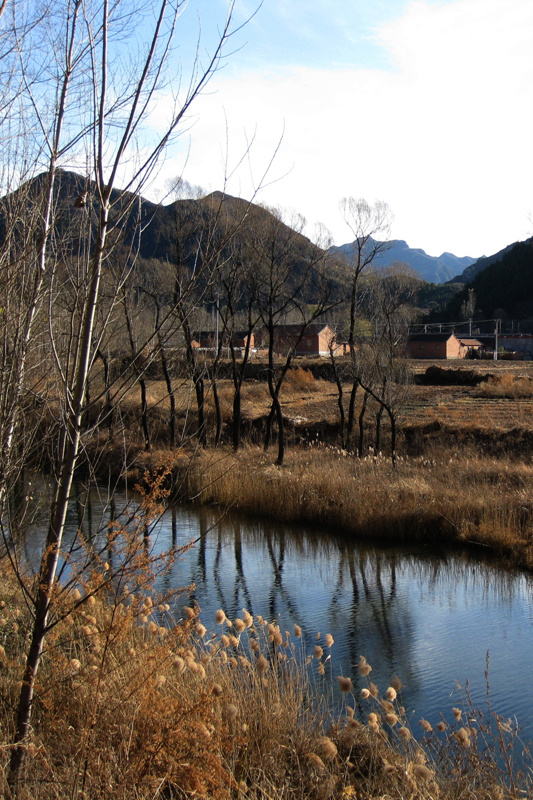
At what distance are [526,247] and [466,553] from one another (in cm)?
10178

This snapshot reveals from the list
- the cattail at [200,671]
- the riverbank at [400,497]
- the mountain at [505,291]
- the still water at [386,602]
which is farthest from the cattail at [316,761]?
the mountain at [505,291]

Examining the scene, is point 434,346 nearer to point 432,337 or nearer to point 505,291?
→ point 432,337

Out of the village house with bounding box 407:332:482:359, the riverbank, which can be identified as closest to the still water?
the riverbank

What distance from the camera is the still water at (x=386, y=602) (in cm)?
820

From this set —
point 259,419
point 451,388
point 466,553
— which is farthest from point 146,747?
point 451,388

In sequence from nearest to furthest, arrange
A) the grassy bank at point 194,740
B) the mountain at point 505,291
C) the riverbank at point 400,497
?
the grassy bank at point 194,740, the riverbank at point 400,497, the mountain at point 505,291

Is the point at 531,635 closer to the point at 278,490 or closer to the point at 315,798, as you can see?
the point at 315,798

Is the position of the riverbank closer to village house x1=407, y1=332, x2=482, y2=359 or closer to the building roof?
village house x1=407, y1=332, x2=482, y2=359

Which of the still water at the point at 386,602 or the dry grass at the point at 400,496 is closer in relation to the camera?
the still water at the point at 386,602

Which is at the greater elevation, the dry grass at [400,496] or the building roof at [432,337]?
the building roof at [432,337]

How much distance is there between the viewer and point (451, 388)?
124ft

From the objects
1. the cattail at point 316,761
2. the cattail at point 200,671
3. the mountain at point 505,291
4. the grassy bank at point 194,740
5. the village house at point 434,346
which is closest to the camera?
the grassy bank at point 194,740

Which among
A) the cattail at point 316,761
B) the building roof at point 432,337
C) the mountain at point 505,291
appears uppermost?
the mountain at point 505,291

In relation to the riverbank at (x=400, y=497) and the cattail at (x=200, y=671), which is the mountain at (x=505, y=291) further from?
the cattail at (x=200, y=671)
